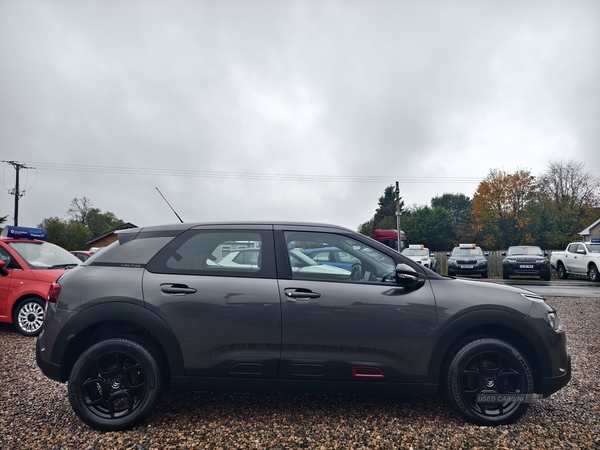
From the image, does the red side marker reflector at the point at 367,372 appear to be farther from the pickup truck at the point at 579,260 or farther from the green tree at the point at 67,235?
the green tree at the point at 67,235

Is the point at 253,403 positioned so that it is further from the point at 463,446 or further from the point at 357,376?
the point at 463,446

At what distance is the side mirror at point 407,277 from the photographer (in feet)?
10.1

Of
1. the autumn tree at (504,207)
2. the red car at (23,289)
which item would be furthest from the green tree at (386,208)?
the red car at (23,289)

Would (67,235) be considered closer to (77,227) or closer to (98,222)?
(77,227)

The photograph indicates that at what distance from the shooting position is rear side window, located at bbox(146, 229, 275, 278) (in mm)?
3213

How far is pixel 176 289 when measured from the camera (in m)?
3.10

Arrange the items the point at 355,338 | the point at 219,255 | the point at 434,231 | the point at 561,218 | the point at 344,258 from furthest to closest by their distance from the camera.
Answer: the point at 434,231, the point at 561,218, the point at 344,258, the point at 219,255, the point at 355,338

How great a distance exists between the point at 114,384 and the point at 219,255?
4.23ft

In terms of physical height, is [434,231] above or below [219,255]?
above

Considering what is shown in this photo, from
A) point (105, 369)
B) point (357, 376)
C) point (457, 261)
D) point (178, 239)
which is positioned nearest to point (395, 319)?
point (357, 376)

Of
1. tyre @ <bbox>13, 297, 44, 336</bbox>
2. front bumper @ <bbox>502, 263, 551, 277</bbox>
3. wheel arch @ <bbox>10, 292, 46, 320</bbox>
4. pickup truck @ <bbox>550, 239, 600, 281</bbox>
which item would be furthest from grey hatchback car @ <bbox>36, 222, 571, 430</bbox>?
pickup truck @ <bbox>550, 239, 600, 281</bbox>

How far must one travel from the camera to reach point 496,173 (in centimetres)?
3822

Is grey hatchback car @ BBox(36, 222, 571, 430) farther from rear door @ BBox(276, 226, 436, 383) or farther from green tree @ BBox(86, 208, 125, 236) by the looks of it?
green tree @ BBox(86, 208, 125, 236)

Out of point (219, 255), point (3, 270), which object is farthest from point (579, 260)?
point (3, 270)
